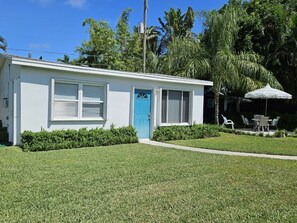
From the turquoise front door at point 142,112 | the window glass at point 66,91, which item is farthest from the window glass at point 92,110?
the turquoise front door at point 142,112

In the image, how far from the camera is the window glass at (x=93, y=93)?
11.7 m

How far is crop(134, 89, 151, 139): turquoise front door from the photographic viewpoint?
525 inches

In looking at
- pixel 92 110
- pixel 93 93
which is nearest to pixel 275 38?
pixel 93 93

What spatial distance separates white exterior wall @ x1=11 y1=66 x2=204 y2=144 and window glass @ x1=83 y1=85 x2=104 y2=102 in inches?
11.0

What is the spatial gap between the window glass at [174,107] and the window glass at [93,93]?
3788mm

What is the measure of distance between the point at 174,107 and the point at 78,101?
5168 mm

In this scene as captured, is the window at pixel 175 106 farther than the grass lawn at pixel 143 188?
Yes

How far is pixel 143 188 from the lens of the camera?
588 cm

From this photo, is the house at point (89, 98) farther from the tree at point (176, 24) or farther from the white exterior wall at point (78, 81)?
the tree at point (176, 24)

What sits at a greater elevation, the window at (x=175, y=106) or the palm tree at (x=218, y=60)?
the palm tree at (x=218, y=60)

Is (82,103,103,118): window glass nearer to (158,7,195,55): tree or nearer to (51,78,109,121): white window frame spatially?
(51,78,109,121): white window frame

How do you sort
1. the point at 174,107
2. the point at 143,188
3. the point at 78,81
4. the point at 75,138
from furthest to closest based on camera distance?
the point at 174,107
the point at 78,81
the point at 75,138
the point at 143,188

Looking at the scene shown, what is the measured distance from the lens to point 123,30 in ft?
111

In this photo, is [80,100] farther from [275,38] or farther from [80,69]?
[275,38]
